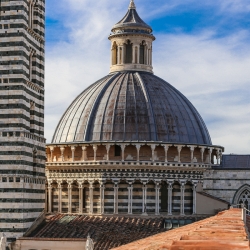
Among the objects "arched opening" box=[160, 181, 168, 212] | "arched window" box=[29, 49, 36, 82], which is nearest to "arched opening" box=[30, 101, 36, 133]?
"arched window" box=[29, 49, 36, 82]

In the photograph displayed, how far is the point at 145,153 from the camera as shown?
30891 mm

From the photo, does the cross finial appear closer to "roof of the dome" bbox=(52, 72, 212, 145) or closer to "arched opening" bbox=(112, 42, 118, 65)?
"arched opening" bbox=(112, 42, 118, 65)

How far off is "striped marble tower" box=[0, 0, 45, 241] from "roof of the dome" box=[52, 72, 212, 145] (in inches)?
220

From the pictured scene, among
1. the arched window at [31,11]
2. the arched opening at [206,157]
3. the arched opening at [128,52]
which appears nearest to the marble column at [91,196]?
the arched opening at [206,157]

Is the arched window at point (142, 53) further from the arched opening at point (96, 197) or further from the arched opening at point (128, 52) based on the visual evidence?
the arched opening at point (96, 197)

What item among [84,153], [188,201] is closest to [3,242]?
[84,153]

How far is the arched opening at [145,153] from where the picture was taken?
101 feet

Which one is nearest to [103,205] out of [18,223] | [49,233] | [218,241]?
[49,233]

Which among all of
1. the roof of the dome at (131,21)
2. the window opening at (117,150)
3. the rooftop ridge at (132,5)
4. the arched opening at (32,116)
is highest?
the rooftop ridge at (132,5)

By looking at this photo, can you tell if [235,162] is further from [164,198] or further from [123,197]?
A: [123,197]

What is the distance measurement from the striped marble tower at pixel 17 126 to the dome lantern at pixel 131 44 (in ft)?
27.8

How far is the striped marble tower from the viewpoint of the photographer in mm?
24531

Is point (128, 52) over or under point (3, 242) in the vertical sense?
over

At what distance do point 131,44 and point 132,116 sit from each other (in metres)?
4.65
